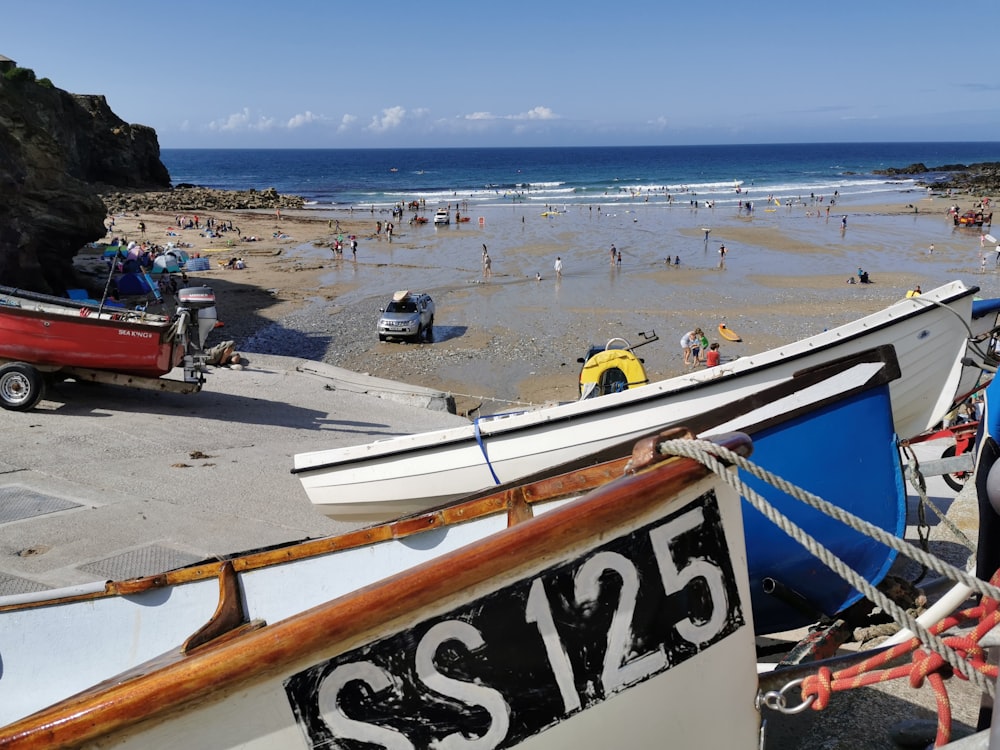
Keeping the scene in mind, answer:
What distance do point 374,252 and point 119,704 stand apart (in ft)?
137

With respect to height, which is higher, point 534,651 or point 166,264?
point 166,264

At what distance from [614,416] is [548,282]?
1064 inches

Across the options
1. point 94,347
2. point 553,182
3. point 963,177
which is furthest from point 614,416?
point 963,177

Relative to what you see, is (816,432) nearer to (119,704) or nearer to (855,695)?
(855,695)

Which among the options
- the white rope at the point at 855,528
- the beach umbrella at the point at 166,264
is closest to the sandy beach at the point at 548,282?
the beach umbrella at the point at 166,264

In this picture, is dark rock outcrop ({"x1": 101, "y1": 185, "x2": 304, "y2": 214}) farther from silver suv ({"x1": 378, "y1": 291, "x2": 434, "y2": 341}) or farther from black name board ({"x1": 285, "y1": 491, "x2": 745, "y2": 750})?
black name board ({"x1": 285, "y1": 491, "x2": 745, "y2": 750})

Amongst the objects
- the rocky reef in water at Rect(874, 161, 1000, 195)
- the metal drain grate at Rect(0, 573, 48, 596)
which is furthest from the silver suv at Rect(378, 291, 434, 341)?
the rocky reef in water at Rect(874, 161, 1000, 195)

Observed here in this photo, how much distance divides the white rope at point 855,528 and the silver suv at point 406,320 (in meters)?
21.1

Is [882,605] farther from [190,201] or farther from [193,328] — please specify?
[190,201]

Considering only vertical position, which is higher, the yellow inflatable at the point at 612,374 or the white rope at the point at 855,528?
the white rope at the point at 855,528

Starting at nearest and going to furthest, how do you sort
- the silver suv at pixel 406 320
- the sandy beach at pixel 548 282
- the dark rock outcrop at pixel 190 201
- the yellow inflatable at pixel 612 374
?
the yellow inflatable at pixel 612 374
the sandy beach at pixel 548 282
the silver suv at pixel 406 320
the dark rock outcrop at pixel 190 201

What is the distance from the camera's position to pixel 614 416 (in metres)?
6.48

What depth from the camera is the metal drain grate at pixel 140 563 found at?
271 inches

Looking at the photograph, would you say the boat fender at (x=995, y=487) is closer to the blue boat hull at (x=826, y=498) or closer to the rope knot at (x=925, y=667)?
the rope knot at (x=925, y=667)
